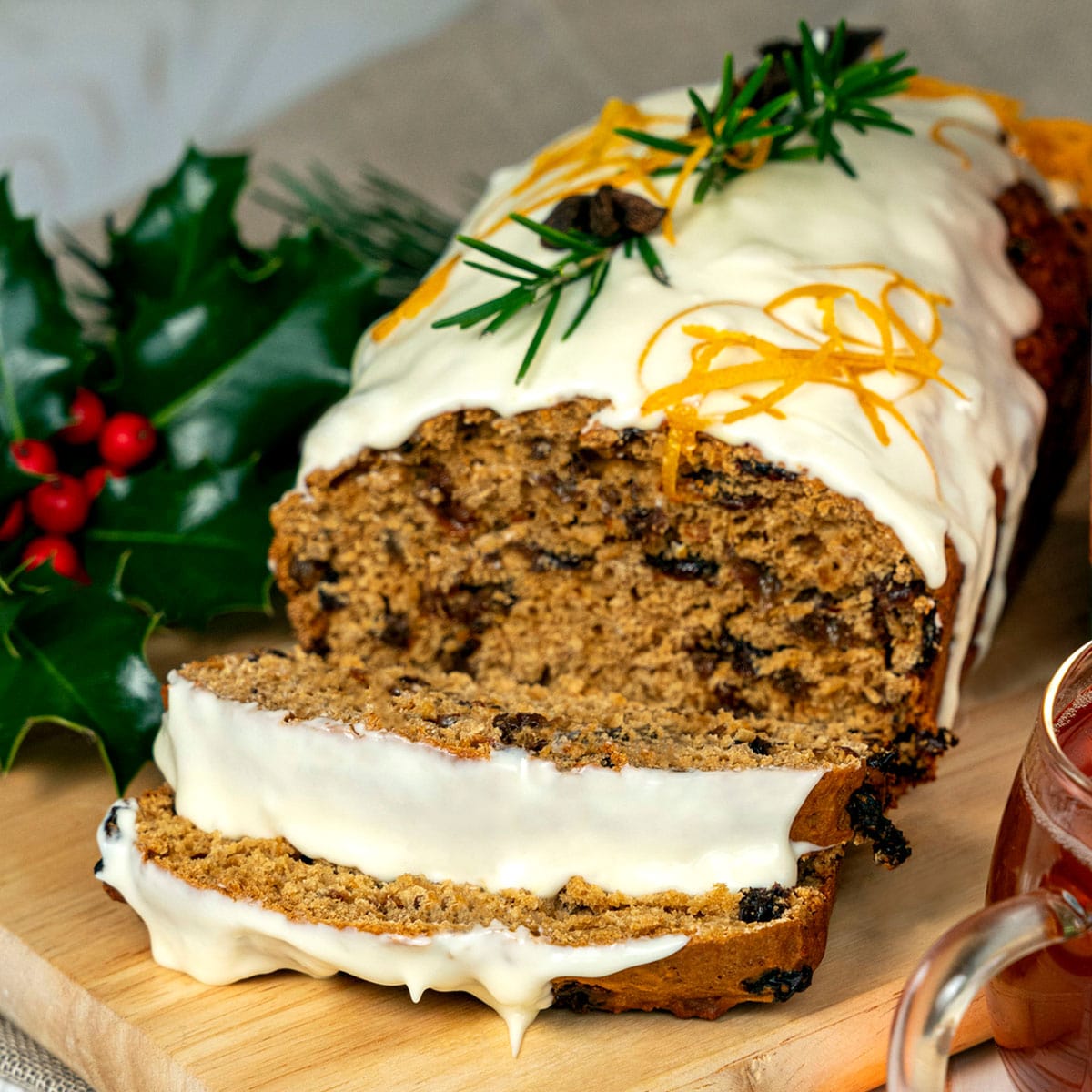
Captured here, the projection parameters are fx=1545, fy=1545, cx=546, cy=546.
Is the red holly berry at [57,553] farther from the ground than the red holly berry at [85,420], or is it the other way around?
the red holly berry at [85,420]

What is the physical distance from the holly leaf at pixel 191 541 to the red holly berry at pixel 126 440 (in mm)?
107

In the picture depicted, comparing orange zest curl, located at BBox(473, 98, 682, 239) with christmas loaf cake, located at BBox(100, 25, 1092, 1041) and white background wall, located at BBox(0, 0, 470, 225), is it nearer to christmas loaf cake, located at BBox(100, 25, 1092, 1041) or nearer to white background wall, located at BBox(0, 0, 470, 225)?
christmas loaf cake, located at BBox(100, 25, 1092, 1041)

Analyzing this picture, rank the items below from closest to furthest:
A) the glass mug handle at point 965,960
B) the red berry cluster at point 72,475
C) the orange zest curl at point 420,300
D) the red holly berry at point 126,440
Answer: the glass mug handle at point 965,960, the orange zest curl at point 420,300, the red berry cluster at point 72,475, the red holly berry at point 126,440

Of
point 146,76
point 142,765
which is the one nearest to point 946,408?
point 142,765

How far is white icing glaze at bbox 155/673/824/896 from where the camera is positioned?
7.72 feet

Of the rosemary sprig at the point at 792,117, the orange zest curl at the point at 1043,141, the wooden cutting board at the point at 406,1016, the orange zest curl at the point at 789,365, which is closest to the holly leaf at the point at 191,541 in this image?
the wooden cutting board at the point at 406,1016

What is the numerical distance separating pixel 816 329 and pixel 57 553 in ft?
5.59

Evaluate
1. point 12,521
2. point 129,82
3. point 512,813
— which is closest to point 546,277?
point 512,813

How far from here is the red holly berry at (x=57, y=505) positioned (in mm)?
3383

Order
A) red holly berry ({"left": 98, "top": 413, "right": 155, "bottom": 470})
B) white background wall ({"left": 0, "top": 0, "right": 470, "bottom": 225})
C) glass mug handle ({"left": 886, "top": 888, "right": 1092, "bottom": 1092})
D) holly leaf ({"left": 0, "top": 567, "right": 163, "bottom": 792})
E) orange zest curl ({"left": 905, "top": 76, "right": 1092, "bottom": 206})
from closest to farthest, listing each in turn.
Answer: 1. glass mug handle ({"left": 886, "top": 888, "right": 1092, "bottom": 1092})
2. holly leaf ({"left": 0, "top": 567, "right": 163, "bottom": 792})
3. red holly berry ({"left": 98, "top": 413, "right": 155, "bottom": 470})
4. orange zest curl ({"left": 905, "top": 76, "right": 1092, "bottom": 206})
5. white background wall ({"left": 0, "top": 0, "right": 470, "bottom": 225})

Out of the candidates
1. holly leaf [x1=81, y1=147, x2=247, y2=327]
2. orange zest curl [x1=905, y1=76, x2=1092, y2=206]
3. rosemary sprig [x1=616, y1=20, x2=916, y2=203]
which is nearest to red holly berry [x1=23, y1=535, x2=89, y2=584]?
holly leaf [x1=81, y1=147, x2=247, y2=327]

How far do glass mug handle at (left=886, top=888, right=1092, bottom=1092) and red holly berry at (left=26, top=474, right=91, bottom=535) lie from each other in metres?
2.21

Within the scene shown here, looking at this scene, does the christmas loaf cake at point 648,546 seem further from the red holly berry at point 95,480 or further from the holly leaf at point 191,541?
the red holly berry at point 95,480

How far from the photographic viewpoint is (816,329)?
289 cm
